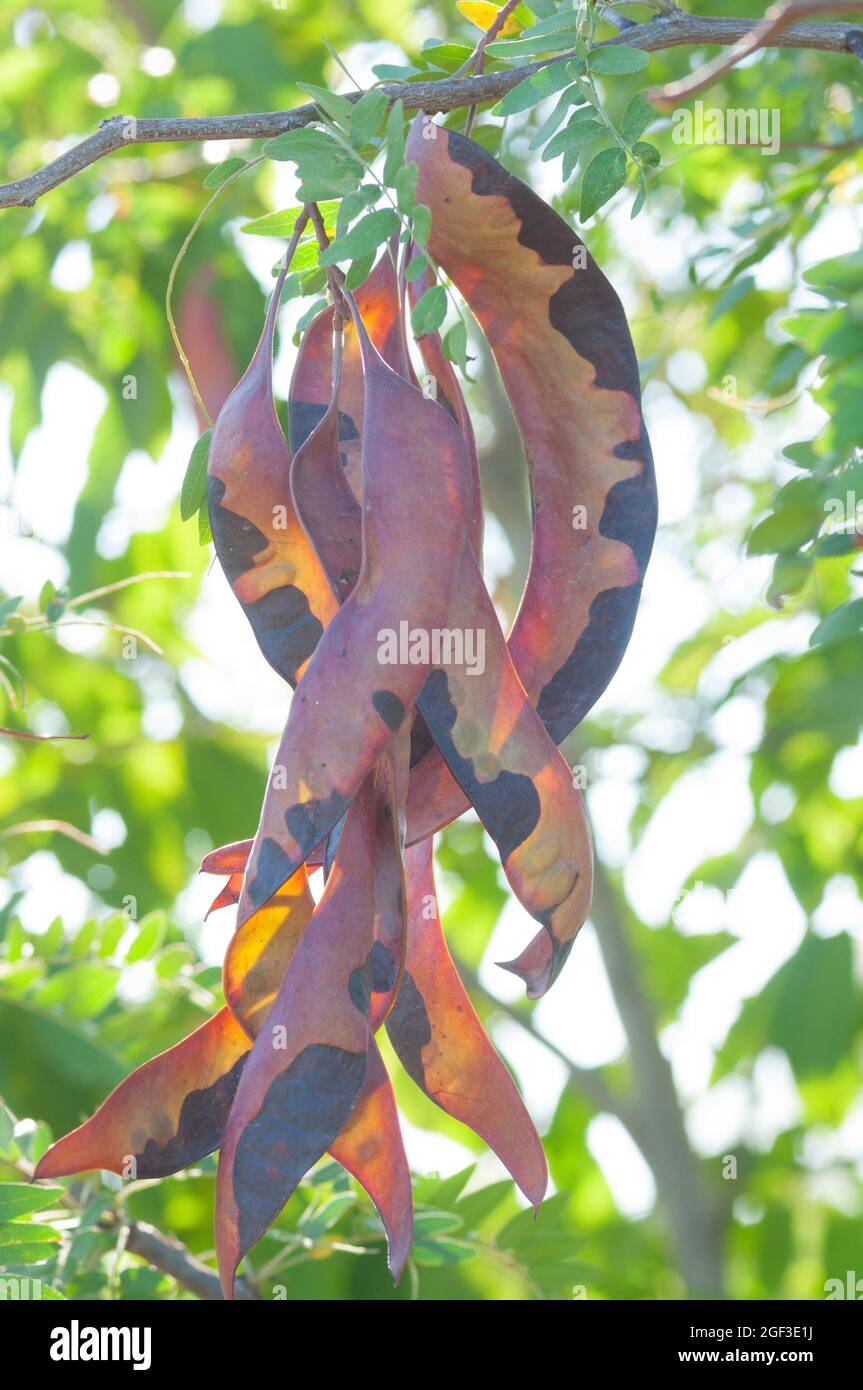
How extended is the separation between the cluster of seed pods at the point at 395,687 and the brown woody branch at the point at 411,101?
3.1 inches

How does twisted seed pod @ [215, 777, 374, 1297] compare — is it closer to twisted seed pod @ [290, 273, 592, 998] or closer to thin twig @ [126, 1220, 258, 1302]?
twisted seed pod @ [290, 273, 592, 998]

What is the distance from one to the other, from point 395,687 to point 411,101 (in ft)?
1.33

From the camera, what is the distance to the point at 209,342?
2486mm

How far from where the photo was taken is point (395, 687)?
2.60ft

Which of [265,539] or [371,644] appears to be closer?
[371,644]

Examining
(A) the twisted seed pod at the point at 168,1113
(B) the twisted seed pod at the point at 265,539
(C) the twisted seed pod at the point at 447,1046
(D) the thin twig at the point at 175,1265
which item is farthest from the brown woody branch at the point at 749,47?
(D) the thin twig at the point at 175,1265

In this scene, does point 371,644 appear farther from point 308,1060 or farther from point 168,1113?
point 168,1113

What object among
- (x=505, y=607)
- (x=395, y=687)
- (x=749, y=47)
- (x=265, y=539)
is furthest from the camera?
(x=505, y=607)

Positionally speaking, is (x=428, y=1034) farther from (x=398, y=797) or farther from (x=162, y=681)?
(x=162, y=681)

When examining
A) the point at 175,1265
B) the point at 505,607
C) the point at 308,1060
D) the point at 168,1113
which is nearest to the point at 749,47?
the point at 308,1060

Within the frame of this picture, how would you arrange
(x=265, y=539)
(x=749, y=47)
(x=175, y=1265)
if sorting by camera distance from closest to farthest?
1. (x=749, y=47)
2. (x=265, y=539)
3. (x=175, y=1265)

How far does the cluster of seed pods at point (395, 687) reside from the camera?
0.80m
